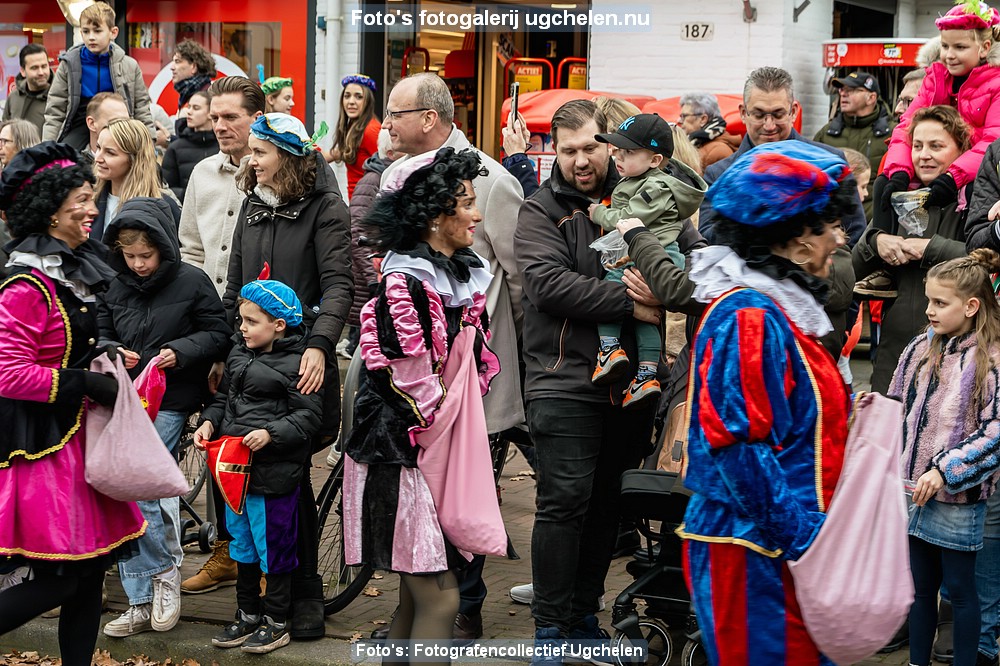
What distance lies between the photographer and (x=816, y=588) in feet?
10.8

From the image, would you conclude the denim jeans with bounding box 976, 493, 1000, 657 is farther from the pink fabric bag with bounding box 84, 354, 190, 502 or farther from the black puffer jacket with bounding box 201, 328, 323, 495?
the pink fabric bag with bounding box 84, 354, 190, 502

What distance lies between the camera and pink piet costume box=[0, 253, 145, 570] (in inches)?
182

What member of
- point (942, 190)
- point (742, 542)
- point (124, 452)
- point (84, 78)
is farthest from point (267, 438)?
point (84, 78)

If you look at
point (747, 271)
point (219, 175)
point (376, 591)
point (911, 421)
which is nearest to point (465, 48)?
point (219, 175)

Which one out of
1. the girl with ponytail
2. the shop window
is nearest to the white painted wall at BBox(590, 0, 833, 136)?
the shop window

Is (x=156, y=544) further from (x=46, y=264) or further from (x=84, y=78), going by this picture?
(x=84, y=78)

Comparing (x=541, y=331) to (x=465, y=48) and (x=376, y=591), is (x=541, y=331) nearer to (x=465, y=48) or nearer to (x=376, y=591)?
(x=376, y=591)

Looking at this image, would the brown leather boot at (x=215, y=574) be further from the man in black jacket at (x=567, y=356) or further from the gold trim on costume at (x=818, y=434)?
the gold trim on costume at (x=818, y=434)

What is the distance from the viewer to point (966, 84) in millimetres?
6125

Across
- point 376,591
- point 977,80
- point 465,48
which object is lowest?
point 376,591

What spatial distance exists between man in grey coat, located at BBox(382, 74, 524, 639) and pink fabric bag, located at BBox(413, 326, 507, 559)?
963mm

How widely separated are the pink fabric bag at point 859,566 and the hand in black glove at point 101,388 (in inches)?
105

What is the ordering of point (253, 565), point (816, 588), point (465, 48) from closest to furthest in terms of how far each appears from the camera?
1. point (816, 588)
2. point (253, 565)
3. point (465, 48)

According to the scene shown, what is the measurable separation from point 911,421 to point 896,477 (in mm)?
1736
